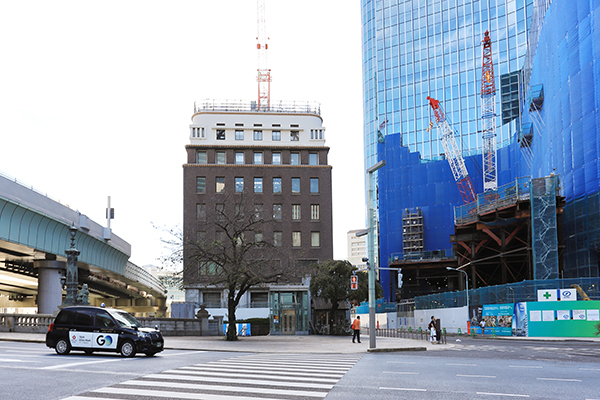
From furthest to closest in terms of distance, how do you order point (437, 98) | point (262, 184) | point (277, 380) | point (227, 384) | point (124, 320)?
1. point (437, 98)
2. point (262, 184)
3. point (124, 320)
4. point (277, 380)
5. point (227, 384)

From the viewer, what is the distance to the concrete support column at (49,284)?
42125 millimetres

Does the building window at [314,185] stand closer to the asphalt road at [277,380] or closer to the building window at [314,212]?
the building window at [314,212]

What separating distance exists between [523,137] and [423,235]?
114 feet

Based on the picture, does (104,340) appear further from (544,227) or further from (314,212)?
(314,212)

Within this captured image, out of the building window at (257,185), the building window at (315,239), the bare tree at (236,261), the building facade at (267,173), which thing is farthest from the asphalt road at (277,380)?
the building window at (257,185)

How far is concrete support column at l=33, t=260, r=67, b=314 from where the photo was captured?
42125 mm

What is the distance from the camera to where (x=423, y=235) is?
324 ft

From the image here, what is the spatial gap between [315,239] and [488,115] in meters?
46.3

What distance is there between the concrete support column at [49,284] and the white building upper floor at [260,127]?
3314cm

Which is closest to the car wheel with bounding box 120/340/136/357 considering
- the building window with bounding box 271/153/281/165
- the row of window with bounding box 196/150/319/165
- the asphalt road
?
the asphalt road

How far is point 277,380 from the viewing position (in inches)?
530

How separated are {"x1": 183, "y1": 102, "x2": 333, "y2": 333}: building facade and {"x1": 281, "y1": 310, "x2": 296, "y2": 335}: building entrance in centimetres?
505

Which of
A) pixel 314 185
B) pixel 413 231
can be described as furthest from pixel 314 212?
pixel 413 231

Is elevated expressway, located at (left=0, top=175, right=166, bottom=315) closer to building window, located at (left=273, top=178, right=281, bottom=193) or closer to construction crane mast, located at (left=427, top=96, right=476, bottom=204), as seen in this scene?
building window, located at (left=273, top=178, right=281, bottom=193)
